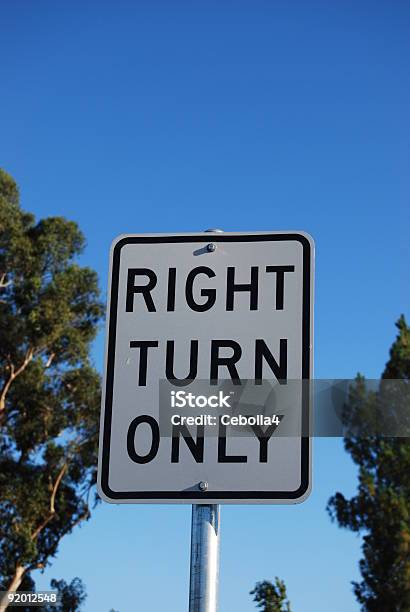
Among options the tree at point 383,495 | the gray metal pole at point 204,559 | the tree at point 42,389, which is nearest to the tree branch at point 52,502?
the tree at point 42,389

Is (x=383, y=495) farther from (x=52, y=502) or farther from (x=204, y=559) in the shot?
(x=204, y=559)

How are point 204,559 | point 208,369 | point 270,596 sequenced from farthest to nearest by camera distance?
point 270,596
point 208,369
point 204,559

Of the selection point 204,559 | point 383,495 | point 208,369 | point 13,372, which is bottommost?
point 204,559

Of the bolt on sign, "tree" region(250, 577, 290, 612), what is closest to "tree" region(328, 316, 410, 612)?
"tree" region(250, 577, 290, 612)

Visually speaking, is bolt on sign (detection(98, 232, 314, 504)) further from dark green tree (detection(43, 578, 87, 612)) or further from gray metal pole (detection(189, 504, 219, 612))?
dark green tree (detection(43, 578, 87, 612))

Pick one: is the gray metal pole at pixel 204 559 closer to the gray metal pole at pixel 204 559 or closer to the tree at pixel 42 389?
the gray metal pole at pixel 204 559

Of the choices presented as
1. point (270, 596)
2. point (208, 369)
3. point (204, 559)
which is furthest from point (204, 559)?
point (270, 596)

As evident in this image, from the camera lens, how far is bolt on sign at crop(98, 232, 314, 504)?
1.85 meters

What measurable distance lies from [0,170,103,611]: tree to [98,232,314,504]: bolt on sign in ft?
71.4

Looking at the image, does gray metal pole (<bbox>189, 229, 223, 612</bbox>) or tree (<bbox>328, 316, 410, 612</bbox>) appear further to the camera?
tree (<bbox>328, 316, 410, 612</bbox>)

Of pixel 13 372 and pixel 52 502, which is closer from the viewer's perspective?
pixel 52 502

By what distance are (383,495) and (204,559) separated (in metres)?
18.0

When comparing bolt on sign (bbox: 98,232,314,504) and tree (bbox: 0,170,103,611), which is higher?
tree (bbox: 0,170,103,611)

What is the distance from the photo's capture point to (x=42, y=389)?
24.2 meters
